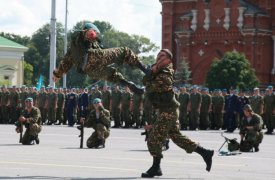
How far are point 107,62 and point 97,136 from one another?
28.2 ft

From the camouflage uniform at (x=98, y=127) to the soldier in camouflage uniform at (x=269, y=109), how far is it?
39.0ft

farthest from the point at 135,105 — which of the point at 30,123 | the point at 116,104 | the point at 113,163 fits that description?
the point at 113,163

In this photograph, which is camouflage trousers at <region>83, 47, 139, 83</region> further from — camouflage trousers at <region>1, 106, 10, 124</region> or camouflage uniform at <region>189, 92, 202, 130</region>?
camouflage trousers at <region>1, 106, 10, 124</region>

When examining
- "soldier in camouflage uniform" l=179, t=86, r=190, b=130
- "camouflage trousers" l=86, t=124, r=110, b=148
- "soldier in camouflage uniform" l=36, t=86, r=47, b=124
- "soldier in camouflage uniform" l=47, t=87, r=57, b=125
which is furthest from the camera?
"soldier in camouflage uniform" l=36, t=86, r=47, b=124

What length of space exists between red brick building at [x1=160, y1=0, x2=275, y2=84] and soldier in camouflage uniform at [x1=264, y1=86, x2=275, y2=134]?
44928 mm

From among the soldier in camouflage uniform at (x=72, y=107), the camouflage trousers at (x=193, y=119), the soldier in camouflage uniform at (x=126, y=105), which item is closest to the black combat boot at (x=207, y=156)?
the camouflage trousers at (x=193, y=119)

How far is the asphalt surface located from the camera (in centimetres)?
1299

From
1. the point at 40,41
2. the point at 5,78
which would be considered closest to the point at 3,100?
the point at 5,78

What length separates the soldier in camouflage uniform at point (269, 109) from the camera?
31969 millimetres

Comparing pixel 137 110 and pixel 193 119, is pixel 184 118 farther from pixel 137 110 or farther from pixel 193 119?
pixel 137 110

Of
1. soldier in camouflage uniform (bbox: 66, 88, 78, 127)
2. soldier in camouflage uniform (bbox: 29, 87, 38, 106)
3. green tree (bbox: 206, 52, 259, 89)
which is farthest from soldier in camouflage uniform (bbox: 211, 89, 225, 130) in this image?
green tree (bbox: 206, 52, 259, 89)

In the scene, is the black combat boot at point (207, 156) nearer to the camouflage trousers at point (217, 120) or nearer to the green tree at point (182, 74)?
the camouflage trousers at point (217, 120)

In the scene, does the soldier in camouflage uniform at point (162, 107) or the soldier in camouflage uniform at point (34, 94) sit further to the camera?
the soldier in camouflage uniform at point (34, 94)

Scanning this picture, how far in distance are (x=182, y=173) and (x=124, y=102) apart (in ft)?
74.8
